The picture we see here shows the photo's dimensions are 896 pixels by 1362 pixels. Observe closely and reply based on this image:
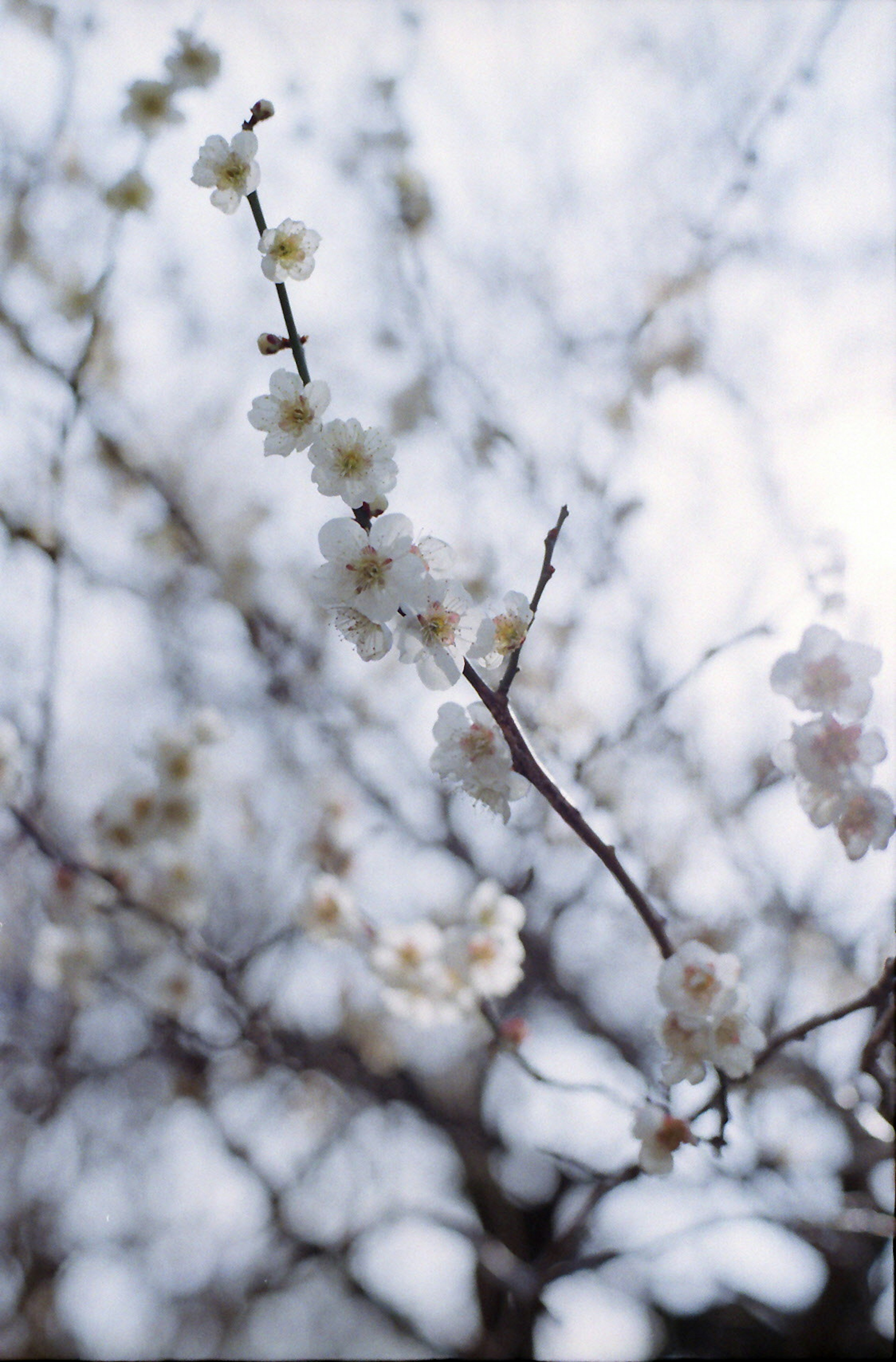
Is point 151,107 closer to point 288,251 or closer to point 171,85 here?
point 171,85

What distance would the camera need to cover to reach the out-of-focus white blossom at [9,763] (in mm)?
2385

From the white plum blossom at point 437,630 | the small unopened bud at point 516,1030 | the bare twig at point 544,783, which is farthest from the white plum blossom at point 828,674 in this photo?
the small unopened bud at point 516,1030

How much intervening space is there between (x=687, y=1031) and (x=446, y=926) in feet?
5.13

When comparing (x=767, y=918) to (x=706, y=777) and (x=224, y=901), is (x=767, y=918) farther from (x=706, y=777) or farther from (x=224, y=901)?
(x=224, y=901)

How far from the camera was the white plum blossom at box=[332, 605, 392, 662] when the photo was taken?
3.67 ft

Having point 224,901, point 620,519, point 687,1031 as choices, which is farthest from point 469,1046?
point 687,1031

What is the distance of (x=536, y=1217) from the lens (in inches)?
163

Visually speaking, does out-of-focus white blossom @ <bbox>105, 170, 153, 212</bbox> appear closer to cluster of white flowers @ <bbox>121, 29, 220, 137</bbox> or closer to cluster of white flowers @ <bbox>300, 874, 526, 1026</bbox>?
cluster of white flowers @ <bbox>121, 29, 220, 137</bbox>

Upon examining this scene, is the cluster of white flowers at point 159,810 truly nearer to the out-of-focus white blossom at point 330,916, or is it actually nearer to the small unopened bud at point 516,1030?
the out-of-focus white blossom at point 330,916

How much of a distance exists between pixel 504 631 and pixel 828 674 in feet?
1.60

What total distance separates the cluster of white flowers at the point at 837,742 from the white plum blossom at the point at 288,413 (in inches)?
29.6

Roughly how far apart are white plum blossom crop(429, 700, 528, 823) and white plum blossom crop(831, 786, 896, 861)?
46 cm

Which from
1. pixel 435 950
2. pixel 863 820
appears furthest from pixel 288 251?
pixel 435 950

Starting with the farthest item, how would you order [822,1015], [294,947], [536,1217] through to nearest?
[536,1217]
[294,947]
[822,1015]
